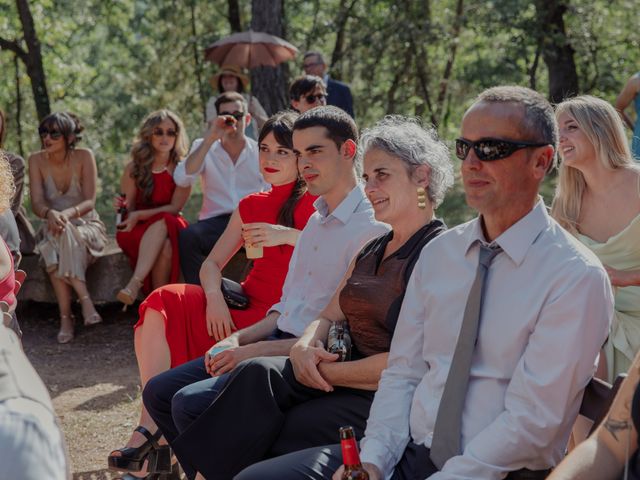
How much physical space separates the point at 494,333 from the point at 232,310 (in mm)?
2181

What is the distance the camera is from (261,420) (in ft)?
11.1

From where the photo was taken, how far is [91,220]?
315 inches

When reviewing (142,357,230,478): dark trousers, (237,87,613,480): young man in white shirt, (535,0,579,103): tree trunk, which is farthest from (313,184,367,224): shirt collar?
(535,0,579,103): tree trunk

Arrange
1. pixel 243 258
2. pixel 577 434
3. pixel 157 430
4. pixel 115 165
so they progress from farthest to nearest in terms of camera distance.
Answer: pixel 115 165
pixel 243 258
pixel 157 430
pixel 577 434

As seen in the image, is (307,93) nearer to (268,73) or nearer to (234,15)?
(268,73)

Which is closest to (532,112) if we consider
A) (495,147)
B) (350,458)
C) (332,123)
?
(495,147)

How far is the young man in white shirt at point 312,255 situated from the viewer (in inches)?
157

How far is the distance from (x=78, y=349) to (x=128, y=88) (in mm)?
13707

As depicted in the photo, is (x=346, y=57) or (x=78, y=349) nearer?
(x=78, y=349)

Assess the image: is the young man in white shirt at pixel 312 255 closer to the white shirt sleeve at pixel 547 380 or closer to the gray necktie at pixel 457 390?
the gray necktie at pixel 457 390

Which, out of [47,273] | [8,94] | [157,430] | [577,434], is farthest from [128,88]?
[577,434]

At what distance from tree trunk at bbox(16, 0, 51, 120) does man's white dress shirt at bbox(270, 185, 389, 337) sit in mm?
9801

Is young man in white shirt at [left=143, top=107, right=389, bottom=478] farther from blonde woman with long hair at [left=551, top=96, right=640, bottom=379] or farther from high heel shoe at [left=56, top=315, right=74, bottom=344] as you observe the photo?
high heel shoe at [left=56, top=315, right=74, bottom=344]

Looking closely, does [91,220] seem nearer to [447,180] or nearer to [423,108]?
[447,180]
